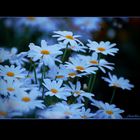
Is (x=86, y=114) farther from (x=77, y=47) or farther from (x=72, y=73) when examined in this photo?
(x=77, y=47)

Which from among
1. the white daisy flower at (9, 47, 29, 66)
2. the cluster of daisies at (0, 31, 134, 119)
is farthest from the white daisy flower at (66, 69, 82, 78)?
the white daisy flower at (9, 47, 29, 66)

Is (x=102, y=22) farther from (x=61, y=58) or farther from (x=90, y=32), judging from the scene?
(x=61, y=58)

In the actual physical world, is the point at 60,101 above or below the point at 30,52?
below

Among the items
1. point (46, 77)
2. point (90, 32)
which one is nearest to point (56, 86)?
point (46, 77)

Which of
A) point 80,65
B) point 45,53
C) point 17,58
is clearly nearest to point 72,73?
point 80,65

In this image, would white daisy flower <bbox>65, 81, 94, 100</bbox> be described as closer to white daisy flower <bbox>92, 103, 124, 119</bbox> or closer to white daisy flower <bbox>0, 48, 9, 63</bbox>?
white daisy flower <bbox>92, 103, 124, 119</bbox>
